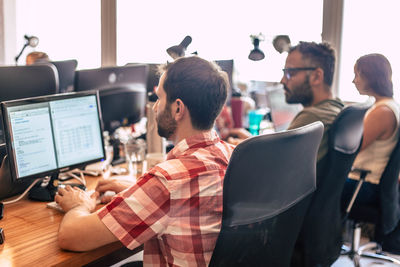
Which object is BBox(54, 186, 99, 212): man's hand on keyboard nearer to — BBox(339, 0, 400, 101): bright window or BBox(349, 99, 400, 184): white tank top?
BBox(349, 99, 400, 184): white tank top

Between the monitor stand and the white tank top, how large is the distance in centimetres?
172

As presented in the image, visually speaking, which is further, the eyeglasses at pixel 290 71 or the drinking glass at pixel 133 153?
the eyeglasses at pixel 290 71

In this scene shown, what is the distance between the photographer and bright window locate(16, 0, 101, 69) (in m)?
5.27

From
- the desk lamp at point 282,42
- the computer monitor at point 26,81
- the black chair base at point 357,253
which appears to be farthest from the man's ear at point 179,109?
the black chair base at point 357,253

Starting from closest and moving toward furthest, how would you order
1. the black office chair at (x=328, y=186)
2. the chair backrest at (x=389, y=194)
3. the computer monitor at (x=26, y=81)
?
the black office chair at (x=328, y=186), the computer monitor at (x=26, y=81), the chair backrest at (x=389, y=194)

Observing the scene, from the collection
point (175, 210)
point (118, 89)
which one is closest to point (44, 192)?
point (175, 210)

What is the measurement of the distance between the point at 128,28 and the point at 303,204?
410cm

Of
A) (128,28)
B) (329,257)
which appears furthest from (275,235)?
(128,28)

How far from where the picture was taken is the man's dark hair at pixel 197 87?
4.58 ft

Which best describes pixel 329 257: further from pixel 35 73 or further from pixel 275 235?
pixel 35 73

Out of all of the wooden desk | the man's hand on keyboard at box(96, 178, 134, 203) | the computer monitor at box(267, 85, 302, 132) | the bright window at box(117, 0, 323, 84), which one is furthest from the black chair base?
the wooden desk

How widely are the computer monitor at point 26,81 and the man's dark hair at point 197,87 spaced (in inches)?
42.2

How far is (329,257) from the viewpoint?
1.90m

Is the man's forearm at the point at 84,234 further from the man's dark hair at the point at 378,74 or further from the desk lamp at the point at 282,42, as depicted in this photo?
the man's dark hair at the point at 378,74
